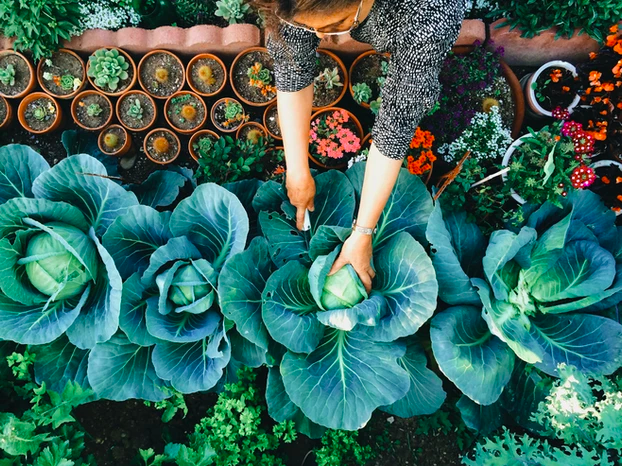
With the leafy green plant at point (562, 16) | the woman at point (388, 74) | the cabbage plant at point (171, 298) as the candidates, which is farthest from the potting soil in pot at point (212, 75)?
the leafy green plant at point (562, 16)

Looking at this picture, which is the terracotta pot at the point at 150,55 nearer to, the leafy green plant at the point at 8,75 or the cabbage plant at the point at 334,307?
the leafy green plant at the point at 8,75

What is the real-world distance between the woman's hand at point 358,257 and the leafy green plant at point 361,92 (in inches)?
34.5

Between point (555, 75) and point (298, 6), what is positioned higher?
point (298, 6)

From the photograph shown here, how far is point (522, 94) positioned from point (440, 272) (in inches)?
46.0

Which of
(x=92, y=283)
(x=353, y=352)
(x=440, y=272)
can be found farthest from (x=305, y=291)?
(x=92, y=283)

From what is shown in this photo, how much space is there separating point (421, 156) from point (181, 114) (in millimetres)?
1268

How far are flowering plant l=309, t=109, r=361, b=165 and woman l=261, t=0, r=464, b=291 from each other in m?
0.43

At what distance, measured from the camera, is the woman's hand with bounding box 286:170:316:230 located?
1883 millimetres

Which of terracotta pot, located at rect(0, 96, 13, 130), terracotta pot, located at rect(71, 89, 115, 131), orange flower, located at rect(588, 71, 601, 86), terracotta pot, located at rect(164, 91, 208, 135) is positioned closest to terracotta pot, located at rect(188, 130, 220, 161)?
terracotta pot, located at rect(164, 91, 208, 135)

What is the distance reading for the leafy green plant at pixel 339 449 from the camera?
2.34 m

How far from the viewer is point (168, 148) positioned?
98.7 inches

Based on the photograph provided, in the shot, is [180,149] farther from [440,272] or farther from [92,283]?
[440,272]

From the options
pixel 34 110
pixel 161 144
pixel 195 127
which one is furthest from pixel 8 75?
pixel 195 127

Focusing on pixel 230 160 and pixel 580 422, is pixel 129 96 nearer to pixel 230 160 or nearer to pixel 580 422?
pixel 230 160
